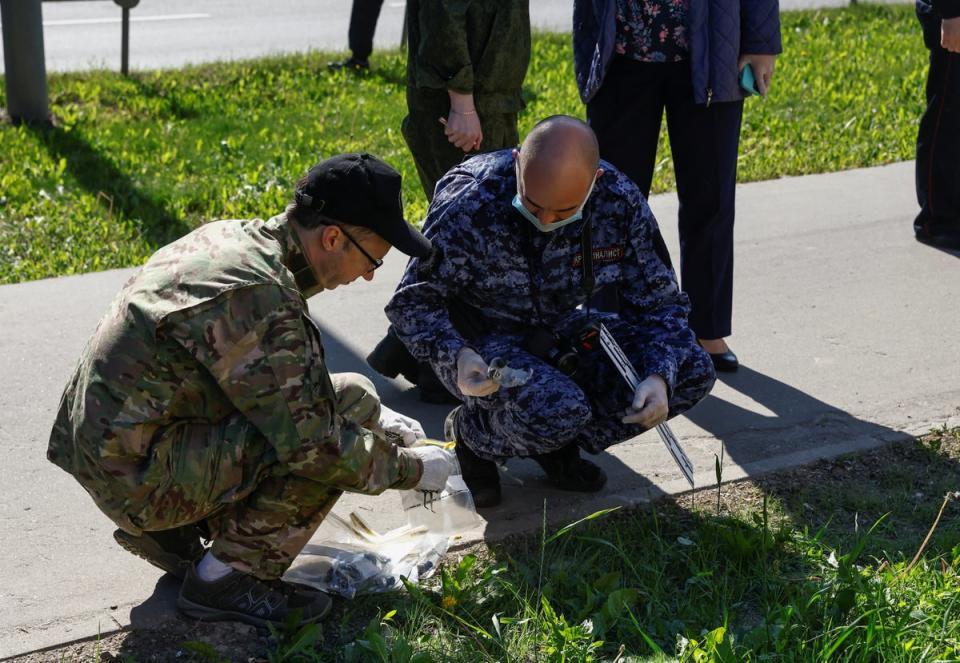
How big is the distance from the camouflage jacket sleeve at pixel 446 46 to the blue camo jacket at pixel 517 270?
0.60 meters

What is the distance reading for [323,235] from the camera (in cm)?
294

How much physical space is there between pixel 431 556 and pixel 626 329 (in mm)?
975

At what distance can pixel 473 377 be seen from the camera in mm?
3494

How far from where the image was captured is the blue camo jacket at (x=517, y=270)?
3.71 metres

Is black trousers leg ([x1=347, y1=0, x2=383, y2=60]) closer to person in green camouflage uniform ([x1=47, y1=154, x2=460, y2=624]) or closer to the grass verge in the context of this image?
the grass verge

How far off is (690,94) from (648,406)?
1.58 metres


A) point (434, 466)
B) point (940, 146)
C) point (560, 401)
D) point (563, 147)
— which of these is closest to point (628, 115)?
point (563, 147)

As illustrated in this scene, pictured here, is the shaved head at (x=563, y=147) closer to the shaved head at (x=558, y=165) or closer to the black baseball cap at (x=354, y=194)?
the shaved head at (x=558, y=165)

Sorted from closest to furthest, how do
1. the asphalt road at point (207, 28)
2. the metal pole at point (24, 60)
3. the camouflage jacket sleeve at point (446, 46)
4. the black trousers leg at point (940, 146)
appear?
the camouflage jacket sleeve at point (446, 46)
the black trousers leg at point (940, 146)
the metal pole at point (24, 60)
the asphalt road at point (207, 28)

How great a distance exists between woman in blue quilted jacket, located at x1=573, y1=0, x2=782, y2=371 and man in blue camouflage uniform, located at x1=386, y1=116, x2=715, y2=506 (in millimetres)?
880

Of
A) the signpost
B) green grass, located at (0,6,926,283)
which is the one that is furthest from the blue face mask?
the signpost

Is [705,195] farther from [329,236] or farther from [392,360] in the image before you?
[329,236]

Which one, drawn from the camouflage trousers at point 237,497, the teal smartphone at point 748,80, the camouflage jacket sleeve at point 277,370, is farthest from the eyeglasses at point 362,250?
the teal smartphone at point 748,80

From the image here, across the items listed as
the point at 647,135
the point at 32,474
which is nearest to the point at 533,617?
the point at 32,474
